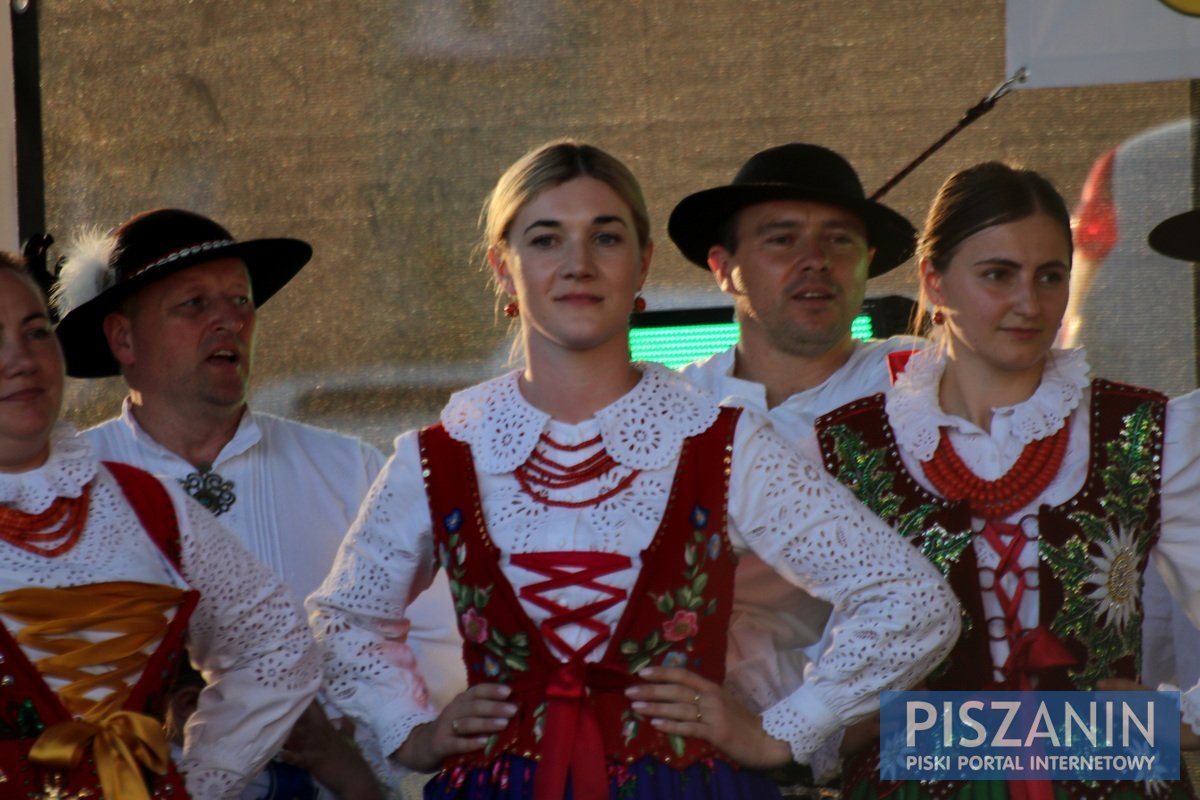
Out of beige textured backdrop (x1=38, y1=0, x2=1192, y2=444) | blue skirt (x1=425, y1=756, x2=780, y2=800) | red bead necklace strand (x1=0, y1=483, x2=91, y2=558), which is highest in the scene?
beige textured backdrop (x1=38, y1=0, x2=1192, y2=444)

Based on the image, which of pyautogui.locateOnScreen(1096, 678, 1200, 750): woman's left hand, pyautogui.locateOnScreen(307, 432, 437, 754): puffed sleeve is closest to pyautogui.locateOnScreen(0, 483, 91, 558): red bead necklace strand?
pyautogui.locateOnScreen(307, 432, 437, 754): puffed sleeve

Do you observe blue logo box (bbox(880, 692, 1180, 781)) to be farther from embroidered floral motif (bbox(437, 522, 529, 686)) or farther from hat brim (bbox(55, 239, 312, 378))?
hat brim (bbox(55, 239, 312, 378))

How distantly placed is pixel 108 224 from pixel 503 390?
141 centimetres

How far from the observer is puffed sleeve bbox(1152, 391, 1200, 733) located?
2668 millimetres

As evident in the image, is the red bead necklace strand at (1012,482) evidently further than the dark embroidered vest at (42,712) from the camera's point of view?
Yes

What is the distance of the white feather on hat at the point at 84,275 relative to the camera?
3.37m

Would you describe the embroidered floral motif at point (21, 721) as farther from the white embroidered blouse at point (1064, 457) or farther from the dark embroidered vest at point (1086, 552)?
the white embroidered blouse at point (1064, 457)

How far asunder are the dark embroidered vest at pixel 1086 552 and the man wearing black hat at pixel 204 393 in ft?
4.17

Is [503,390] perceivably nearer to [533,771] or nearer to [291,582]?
[533,771]

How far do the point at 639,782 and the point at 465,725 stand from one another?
0.98 feet

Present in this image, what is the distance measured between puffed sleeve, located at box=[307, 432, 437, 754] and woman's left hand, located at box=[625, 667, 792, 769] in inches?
16.5

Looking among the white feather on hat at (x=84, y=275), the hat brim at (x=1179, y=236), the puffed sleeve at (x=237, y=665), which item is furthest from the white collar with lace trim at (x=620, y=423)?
the hat brim at (x=1179, y=236)

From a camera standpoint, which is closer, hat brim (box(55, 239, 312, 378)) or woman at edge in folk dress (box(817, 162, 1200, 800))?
woman at edge in folk dress (box(817, 162, 1200, 800))

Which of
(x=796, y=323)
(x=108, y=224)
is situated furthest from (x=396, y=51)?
(x=796, y=323)
